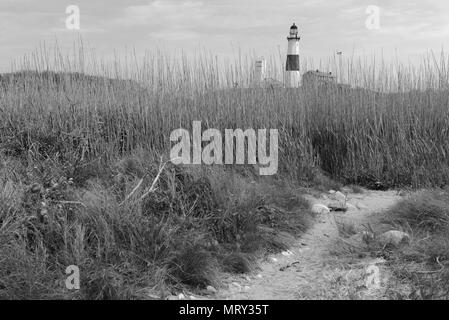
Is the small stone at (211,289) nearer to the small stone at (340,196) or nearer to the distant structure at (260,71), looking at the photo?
the small stone at (340,196)

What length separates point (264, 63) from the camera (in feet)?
24.4

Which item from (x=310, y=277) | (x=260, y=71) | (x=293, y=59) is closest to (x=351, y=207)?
(x=310, y=277)

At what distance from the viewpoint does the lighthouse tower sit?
8.14 meters

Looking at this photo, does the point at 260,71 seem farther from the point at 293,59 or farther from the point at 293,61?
the point at 293,59

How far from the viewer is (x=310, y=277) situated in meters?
3.35

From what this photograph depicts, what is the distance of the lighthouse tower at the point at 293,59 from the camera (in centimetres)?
814

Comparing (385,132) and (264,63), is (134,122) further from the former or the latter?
(385,132)

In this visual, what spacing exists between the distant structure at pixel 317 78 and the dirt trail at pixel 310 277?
375 centimetres

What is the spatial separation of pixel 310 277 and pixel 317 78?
485 cm

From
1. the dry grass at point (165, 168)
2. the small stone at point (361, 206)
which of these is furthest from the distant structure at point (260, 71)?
the small stone at point (361, 206)

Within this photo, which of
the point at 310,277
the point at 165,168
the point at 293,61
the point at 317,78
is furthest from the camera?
the point at 293,61

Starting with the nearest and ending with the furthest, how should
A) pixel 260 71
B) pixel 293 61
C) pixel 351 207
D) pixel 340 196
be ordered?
pixel 351 207 < pixel 340 196 < pixel 260 71 < pixel 293 61

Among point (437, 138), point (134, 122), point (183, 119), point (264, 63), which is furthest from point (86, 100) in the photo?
point (437, 138)
